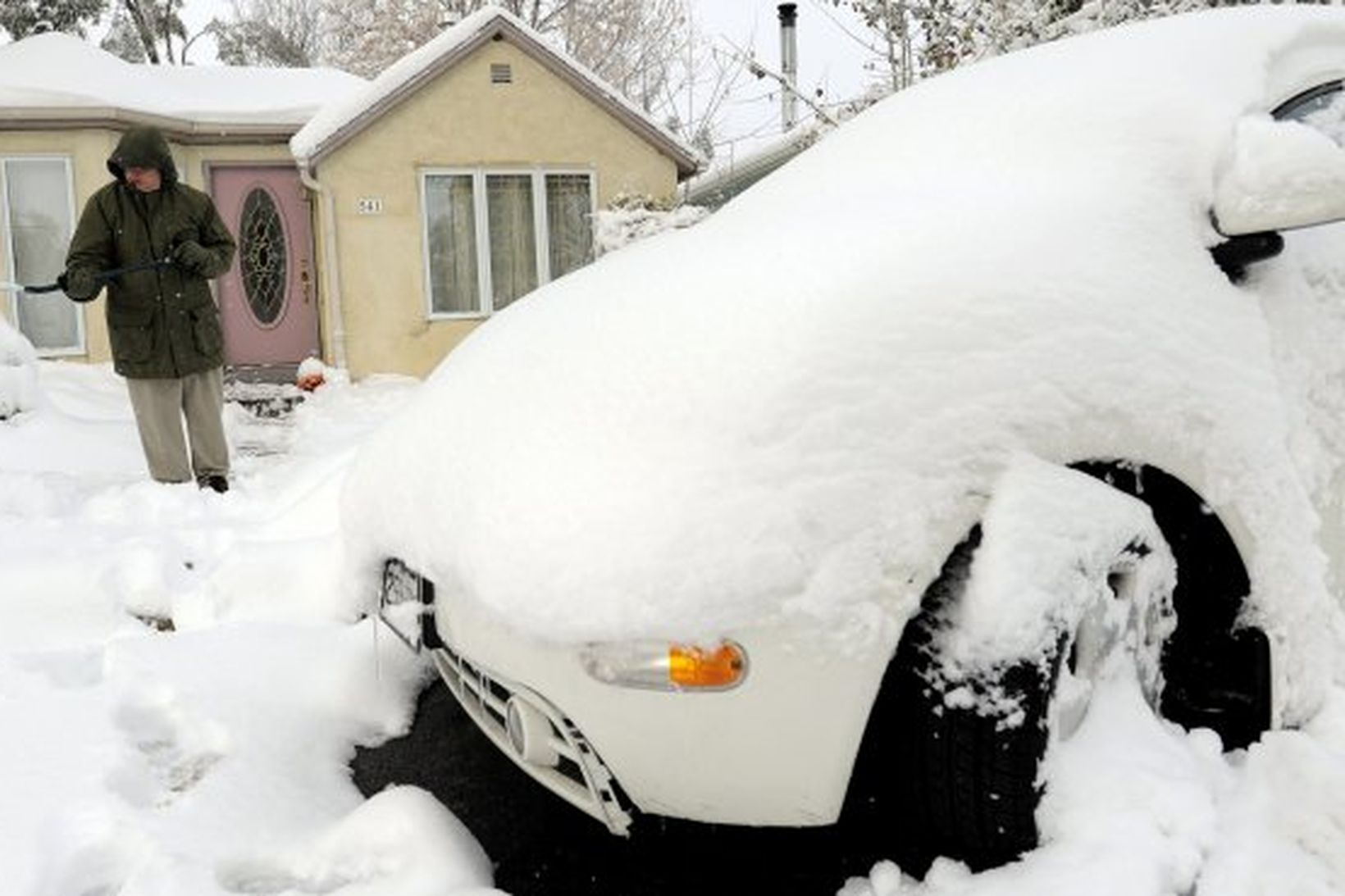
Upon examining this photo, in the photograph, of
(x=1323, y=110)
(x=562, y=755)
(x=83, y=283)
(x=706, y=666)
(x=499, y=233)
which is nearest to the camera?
(x=706, y=666)

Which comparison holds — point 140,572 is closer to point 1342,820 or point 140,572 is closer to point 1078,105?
point 1078,105

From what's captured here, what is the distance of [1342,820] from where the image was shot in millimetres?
2020

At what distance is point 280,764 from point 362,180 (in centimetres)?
985

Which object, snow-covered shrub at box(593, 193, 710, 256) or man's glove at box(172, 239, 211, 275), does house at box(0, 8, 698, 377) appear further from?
man's glove at box(172, 239, 211, 275)

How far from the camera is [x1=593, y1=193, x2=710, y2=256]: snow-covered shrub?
11500 millimetres

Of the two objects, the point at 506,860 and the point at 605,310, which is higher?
the point at 605,310

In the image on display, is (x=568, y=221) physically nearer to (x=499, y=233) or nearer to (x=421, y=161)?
(x=499, y=233)

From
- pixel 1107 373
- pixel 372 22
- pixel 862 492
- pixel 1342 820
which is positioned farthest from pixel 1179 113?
pixel 372 22

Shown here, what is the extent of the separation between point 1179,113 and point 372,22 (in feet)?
95.2

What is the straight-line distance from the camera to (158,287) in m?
5.83

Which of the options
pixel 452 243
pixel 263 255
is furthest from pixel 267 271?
pixel 452 243

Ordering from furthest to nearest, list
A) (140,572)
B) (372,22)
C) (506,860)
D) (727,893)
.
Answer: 1. (372,22)
2. (140,572)
3. (506,860)
4. (727,893)

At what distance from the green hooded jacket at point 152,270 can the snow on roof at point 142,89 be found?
6589mm

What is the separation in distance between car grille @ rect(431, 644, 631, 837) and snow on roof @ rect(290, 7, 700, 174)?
1001cm
